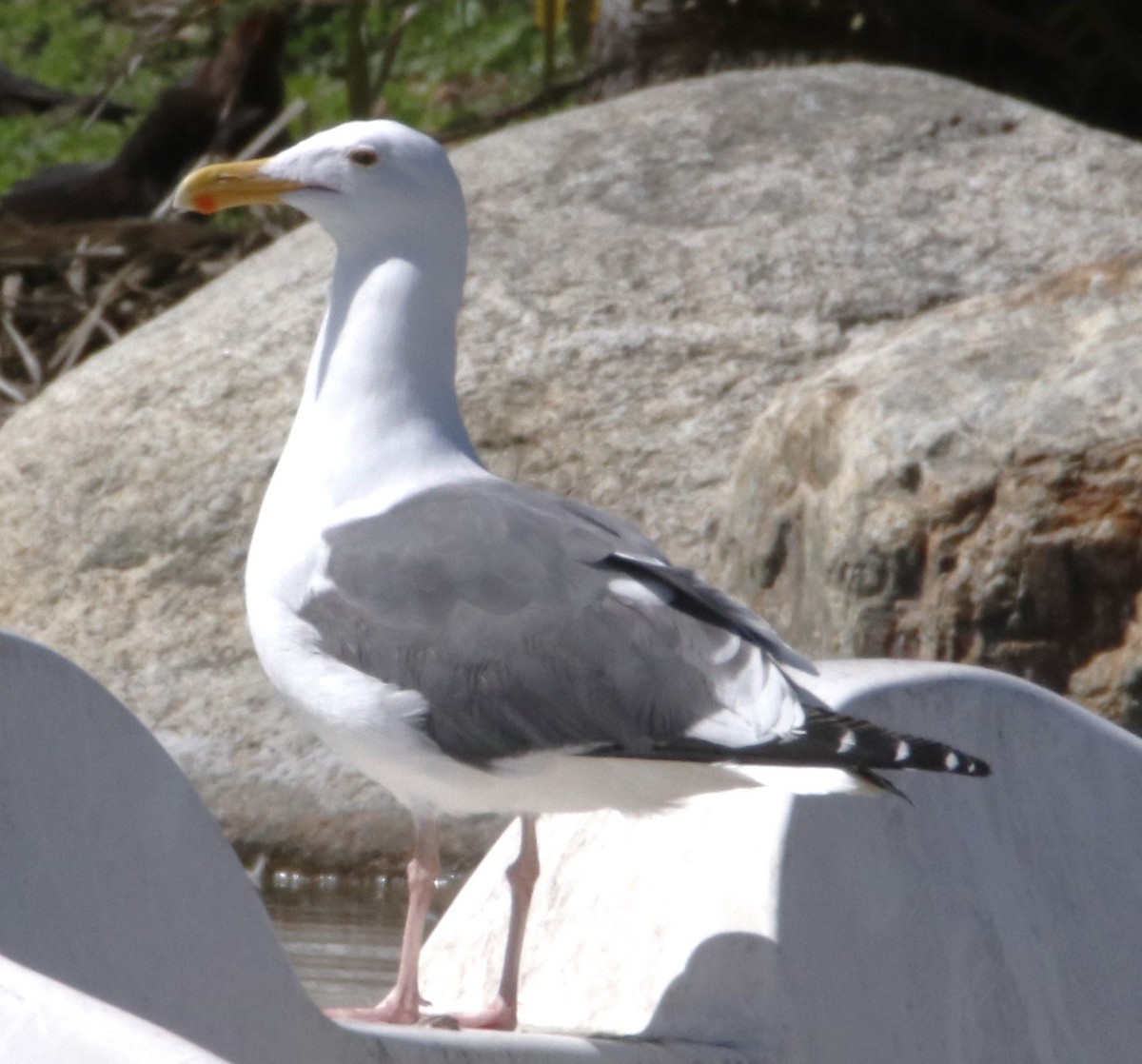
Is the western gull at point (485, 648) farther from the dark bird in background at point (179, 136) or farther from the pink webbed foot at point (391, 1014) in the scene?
the dark bird in background at point (179, 136)

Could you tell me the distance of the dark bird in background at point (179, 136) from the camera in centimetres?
970

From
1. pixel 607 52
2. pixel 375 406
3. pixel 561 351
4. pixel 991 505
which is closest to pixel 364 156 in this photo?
pixel 375 406

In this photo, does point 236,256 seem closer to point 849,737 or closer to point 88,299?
point 88,299

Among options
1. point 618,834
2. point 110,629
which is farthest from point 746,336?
point 618,834

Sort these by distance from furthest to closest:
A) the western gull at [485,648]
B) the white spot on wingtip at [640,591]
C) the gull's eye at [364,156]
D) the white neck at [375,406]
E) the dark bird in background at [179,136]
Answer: the dark bird in background at [179,136]
the gull's eye at [364,156]
the white neck at [375,406]
the white spot on wingtip at [640,591]
the western gull at [485,648]

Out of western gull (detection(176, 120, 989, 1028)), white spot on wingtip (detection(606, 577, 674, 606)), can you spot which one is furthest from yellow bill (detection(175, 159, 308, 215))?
white spot on wingtip (detection(606, 577, 674, 606))

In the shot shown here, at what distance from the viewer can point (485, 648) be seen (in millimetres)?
2748

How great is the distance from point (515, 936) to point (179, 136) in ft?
25.7

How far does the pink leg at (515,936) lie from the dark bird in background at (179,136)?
721 cm

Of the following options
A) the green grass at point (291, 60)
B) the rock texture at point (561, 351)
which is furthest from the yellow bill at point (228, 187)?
the green grass at point (291, 60)

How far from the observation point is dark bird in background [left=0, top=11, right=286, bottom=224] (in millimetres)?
9703

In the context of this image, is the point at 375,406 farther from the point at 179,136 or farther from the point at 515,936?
the point at 179,136

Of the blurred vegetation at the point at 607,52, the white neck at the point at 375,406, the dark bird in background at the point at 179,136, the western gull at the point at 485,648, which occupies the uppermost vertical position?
the blurred vegetation at the point at 607,52

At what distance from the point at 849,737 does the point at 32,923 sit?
962 mm
